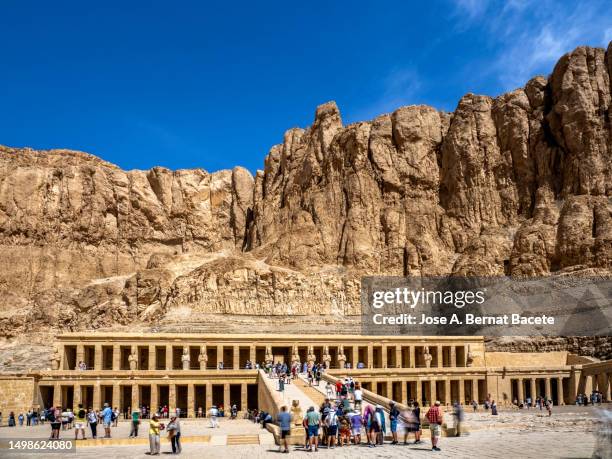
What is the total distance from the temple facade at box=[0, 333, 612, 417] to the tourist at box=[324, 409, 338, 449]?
33122mm

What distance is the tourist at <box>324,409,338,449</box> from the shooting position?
29531 millimetres

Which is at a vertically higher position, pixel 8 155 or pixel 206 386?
pixel 8 155

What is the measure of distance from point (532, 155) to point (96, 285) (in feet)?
211

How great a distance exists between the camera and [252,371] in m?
64.6

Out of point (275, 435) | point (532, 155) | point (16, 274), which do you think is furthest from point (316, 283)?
point (275, 435)

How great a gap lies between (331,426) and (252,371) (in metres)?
35.6

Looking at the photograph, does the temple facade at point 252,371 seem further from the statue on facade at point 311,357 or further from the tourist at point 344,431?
the tourist at point 344,431

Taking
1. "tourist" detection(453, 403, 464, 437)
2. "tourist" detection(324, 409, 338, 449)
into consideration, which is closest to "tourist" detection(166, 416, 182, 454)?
"tourist" detection(324, 409, 338, 449)

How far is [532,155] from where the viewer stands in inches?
4397

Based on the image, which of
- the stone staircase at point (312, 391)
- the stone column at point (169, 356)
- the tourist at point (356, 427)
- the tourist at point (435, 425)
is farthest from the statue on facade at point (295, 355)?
the tourist at point (435, 425)

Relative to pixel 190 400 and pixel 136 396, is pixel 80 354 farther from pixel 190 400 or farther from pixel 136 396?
pixel 190 400

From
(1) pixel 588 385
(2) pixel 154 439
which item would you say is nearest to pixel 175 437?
(2) pixel 154 439

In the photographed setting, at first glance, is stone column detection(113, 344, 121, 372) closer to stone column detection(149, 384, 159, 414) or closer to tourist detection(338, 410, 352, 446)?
stone column detection(149, 384, 159, 414)

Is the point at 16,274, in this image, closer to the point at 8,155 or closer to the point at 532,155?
the point at 8,155
